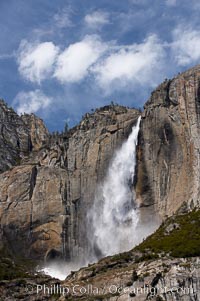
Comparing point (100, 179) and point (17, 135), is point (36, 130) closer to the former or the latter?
point (17, 135)

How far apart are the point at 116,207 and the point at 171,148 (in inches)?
536

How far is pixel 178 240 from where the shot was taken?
304ft

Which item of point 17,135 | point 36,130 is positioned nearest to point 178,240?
point 17,135

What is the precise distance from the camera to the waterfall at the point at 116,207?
369 ft

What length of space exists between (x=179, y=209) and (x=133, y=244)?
996cm

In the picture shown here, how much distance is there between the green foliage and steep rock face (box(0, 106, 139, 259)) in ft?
63.9

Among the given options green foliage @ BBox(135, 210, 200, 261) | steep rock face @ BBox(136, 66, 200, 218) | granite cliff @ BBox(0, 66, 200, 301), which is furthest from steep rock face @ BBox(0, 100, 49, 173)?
green foliage @ BBox(135, 210, 200, 261)

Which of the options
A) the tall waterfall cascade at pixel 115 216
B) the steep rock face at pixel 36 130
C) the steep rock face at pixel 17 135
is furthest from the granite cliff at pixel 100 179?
the steep rock face at pixel 36 130

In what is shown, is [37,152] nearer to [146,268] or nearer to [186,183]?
[186,183]

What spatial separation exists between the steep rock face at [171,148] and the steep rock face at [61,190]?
5678 mm

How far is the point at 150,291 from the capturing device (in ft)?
273

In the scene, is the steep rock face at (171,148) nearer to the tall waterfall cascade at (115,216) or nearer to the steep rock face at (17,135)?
the tall waterfall cascade at (115,216)

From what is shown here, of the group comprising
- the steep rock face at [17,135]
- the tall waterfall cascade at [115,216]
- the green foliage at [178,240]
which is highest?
the steep rock face at [17,135]

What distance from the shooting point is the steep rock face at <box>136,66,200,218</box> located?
10719cm
